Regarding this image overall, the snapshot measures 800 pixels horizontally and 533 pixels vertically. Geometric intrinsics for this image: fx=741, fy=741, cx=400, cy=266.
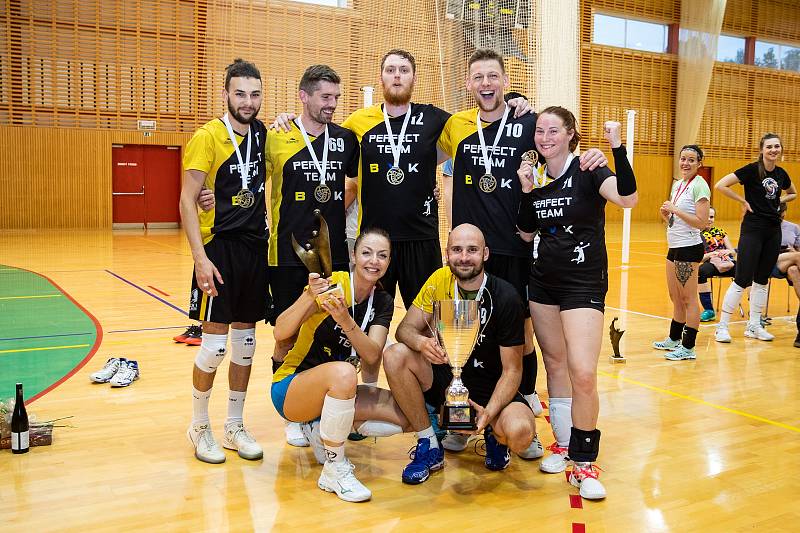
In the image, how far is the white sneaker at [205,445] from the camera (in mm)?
4020

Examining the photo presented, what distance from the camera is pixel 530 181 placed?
386 cm

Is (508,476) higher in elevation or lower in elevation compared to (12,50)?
lower

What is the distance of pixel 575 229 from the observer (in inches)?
148

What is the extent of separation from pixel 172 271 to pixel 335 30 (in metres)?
8.76

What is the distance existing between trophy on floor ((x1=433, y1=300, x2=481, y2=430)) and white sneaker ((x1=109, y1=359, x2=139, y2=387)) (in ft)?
Answer: 9.66

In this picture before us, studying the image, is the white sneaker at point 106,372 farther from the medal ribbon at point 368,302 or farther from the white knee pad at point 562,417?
the white knee pad at point 562,417

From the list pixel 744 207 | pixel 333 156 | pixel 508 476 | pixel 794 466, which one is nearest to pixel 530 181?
pixel 333 156

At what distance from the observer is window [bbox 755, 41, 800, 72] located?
27.1 meters

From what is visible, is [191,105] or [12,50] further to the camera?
[191,105]

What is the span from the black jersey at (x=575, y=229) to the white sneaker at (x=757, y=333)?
4.54 m

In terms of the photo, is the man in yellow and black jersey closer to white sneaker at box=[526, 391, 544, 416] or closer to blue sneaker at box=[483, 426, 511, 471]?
blue sneaker at box=[483, 426, 511, 471]

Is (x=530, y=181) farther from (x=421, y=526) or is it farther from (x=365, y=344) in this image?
(x=421, y=526)

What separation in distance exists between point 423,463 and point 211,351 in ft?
4.29

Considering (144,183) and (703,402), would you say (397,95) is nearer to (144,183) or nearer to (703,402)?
(703,402)
